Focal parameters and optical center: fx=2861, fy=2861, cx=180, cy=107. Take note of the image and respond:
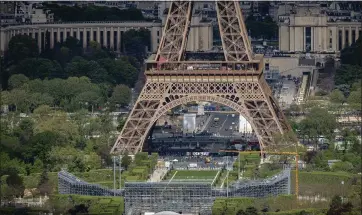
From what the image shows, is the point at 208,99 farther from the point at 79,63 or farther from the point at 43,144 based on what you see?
the point at 79,63

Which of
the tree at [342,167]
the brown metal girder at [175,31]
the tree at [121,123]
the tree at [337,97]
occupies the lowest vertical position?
the tree at [342,167]

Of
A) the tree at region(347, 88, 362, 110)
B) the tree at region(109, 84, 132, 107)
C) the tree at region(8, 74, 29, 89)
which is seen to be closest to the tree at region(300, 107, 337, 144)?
the tree at region(347, 88, 362, 110)

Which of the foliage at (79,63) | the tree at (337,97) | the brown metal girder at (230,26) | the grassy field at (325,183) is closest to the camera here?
the grassy field at (325,183)

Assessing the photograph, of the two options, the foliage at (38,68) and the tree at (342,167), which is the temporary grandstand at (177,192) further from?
the foliage at (38,68)

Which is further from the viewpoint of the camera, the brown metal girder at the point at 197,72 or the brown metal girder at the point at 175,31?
the brown metal girder at the point at 175,31

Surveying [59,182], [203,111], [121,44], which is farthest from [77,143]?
[121,44]

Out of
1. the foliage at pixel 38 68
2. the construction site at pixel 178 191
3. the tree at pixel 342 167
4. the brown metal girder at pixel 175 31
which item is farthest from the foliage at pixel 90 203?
the foliage at pixel 38 68

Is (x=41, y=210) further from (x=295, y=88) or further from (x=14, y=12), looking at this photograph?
(x=14, y=12)

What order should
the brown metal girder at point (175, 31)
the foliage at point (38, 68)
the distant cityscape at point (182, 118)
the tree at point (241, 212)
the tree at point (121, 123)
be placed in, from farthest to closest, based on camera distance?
1. the foliage at point (38, 68)
2. the tree at point (121, 123)
3. the brown metal girder at point (175, 31)
4. the distant cityscape at point (182, 118)
5. the tree at point (241, 212)
